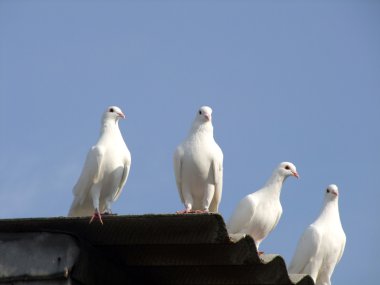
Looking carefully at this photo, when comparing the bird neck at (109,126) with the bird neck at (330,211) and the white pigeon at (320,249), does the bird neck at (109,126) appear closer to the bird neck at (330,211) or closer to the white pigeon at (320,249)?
Result: the white pigeon at (320,249)

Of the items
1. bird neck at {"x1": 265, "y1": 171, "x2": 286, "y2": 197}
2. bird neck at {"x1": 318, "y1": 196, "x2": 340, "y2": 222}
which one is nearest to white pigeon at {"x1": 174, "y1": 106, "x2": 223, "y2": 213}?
bird neck at {"x1": 265, "y1": 171, "x2": 286, "y2": 197}

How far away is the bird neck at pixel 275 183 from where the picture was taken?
17.9m

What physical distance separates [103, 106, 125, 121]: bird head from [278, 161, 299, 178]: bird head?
307 cm

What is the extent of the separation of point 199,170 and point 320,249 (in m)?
3.45

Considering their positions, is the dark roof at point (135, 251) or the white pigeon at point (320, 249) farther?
the white pigeon at point (320, 249)

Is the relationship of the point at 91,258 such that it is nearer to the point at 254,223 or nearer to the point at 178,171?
the point at 178,171

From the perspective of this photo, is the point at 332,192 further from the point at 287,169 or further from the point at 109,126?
the point at 109,126

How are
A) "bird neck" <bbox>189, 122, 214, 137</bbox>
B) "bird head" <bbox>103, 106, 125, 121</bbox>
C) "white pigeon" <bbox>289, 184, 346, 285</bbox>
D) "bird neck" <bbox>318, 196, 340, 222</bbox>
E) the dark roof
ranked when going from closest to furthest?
the dark roof
"bird neck" <bbox>189, 122, 214, 137</bbox>
"bird head" <bbox>103, 106, 125, 121</bbox>
"white pigeon" <bbox>289, 184, 346, 285</bbox>
"bird neck" <bbox>318, 196, 340, 222</bbox>

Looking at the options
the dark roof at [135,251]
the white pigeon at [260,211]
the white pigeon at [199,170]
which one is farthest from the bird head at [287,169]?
the dark roof at [135,251]

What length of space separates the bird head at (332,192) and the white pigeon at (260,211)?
1.45m

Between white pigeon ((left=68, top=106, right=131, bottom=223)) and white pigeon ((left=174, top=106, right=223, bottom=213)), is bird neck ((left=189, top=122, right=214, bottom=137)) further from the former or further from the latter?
white pigeon ((left=68, top=106, right=131, bottom=223))

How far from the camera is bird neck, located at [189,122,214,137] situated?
16531 mm

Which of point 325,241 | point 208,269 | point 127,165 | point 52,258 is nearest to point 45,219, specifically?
point 52,258

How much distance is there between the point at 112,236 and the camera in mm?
10430
